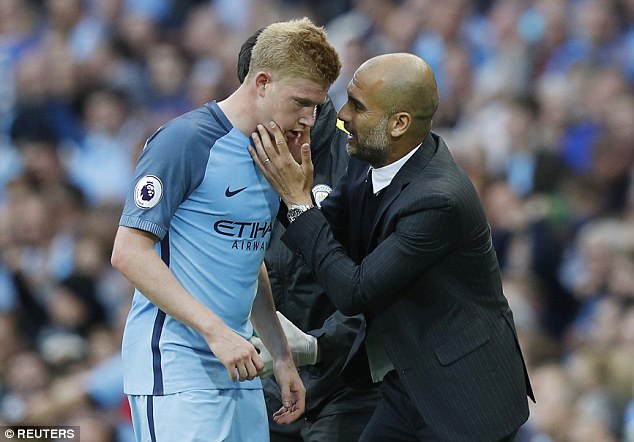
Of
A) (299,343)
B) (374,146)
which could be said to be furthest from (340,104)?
(374,146)

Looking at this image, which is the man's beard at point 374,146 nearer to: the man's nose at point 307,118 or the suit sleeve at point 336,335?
the man's nose at point 307,118

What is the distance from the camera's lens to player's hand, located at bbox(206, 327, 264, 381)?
319 centimetres

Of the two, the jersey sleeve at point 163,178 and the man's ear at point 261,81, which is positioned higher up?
the man's ear at point 261,81

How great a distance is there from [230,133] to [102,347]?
4515 millimetres

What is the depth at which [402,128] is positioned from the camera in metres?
3.61

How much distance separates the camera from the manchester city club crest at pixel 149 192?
10.7 feet

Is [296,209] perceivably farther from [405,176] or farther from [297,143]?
[405,176]

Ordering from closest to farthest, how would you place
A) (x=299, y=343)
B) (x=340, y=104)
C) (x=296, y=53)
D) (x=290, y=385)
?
1. (x=296, y=53)
2. (x=290, y=385)
3. (x=299, y=343)
4. (x=340, y=104)

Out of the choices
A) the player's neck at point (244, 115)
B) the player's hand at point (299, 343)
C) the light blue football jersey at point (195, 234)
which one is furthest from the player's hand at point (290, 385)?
the player's neck at point (244, 115)

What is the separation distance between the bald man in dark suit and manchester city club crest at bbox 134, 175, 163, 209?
329 mm

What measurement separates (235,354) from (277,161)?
587 mm

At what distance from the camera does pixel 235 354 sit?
3.19 m

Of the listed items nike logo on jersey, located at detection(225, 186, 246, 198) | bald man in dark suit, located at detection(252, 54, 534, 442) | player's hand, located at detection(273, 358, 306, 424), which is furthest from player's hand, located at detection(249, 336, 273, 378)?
nike logo on jersey, located at detection(225, 186, 246, 198)

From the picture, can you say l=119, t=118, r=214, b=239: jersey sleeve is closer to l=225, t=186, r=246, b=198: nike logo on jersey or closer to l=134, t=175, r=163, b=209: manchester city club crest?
l=134, t=175, r=163, b=209: manchester city club crest
